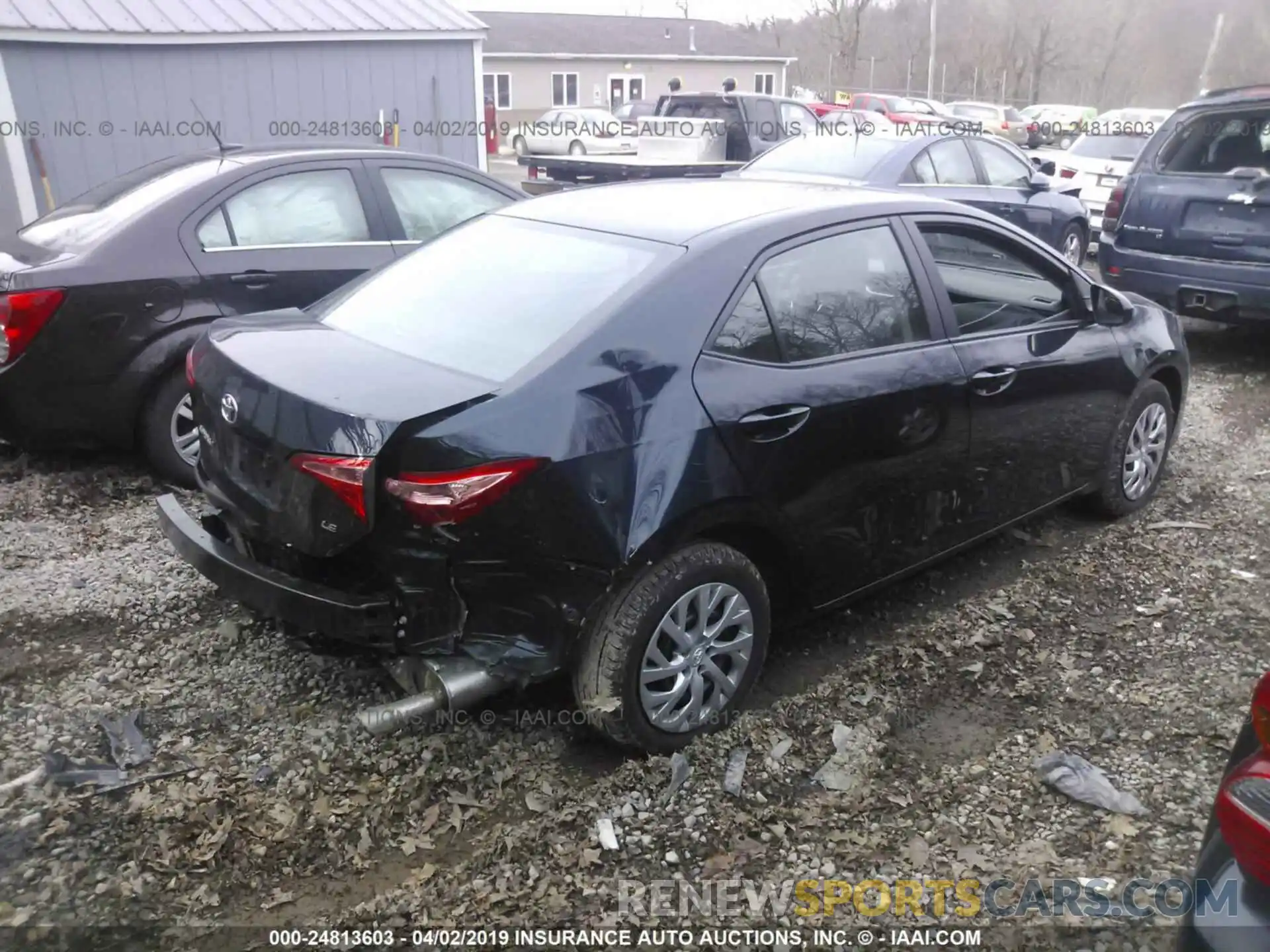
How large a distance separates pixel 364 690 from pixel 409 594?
89 centimetres

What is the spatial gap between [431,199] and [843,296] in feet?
10.5

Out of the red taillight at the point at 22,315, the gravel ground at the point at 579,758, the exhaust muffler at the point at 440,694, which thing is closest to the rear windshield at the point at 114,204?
the red taillight at the point at 22,315

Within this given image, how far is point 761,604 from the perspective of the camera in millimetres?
3254

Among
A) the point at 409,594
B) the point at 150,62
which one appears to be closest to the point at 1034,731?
the point at 409,594

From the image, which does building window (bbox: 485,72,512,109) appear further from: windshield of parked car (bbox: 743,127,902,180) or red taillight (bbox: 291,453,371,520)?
red taillight (bbox: 291,453,371,520)

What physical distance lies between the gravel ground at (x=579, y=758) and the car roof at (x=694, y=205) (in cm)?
158

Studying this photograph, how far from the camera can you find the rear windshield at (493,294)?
3.01 m

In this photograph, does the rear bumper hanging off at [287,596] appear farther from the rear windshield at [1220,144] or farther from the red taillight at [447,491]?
the rear windshield at [1220,144]

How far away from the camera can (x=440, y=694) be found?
281cm

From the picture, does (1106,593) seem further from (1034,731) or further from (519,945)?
(519,945)

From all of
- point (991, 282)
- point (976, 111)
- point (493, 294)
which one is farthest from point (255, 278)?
point (976, 111)

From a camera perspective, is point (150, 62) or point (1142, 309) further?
point (150, 62)

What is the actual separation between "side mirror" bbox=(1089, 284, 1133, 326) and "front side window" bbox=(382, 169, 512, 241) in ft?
10.5

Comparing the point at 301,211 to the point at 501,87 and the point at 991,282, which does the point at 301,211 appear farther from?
the point at 501,87
